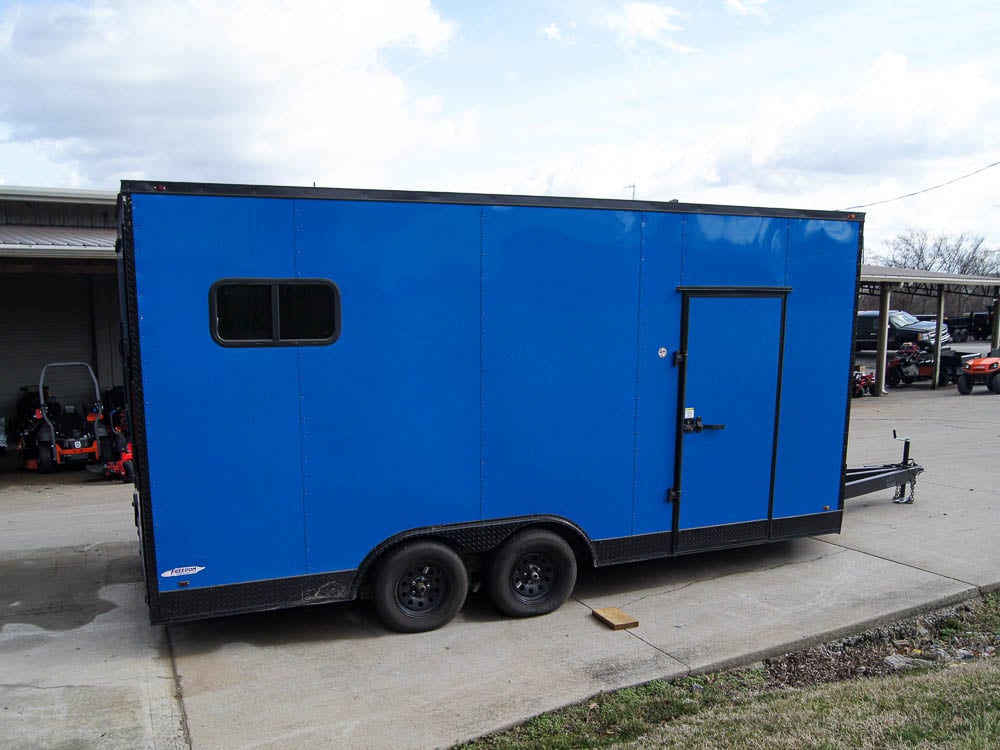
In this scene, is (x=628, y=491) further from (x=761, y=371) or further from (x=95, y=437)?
(x=95, y=437)

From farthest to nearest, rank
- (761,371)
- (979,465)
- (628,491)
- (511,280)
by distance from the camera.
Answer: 1. (979,465)
2. (761,371)
3. (628,491)
4. (511,280)

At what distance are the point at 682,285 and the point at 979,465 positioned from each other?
810 centimetres

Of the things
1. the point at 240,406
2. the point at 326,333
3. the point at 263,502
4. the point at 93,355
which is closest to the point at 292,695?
the point at 263,502

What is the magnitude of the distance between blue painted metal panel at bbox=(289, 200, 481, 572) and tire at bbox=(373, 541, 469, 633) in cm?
20

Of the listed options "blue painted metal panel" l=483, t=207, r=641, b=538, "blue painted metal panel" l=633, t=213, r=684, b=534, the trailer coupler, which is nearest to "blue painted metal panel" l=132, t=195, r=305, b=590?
"blue painted metal panel" l=483, t=207, r=641, b=538

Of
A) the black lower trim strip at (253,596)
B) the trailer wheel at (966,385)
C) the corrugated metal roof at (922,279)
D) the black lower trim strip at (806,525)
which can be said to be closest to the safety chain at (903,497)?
the black lower trim strip at (806,525)

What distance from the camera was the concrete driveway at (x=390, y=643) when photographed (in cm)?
399

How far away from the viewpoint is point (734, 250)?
5781mm

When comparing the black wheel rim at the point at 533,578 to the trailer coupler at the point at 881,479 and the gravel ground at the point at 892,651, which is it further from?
the trailer coupler at the point at 881,479

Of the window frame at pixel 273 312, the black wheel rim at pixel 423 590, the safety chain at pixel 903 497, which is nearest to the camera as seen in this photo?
the window frame at pixel 273 312

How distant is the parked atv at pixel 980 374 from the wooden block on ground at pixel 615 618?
1907 cm

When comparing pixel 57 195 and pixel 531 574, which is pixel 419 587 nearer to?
pixel 531 574

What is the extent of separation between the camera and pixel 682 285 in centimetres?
561

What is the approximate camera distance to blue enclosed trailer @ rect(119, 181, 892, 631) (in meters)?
4.45
